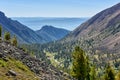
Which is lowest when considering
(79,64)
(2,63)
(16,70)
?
(79,64)

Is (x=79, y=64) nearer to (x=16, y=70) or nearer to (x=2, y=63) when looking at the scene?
(x=16, y=70)

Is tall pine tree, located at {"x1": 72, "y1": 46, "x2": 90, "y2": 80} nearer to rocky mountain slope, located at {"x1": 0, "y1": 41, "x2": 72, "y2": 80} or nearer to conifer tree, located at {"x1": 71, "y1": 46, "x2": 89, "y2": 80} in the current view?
conifer tree, located at {"x1": 71, "y1": 46, "x2": 89, "y2": 80}

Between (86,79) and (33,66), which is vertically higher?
(33,66)

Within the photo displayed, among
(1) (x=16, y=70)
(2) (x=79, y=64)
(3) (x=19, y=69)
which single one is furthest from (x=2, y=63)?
(2) (x=79, y=64)

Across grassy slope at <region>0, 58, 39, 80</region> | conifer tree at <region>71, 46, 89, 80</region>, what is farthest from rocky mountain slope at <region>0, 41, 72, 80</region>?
conifer tree at <region>71, 46, 89, 80</region>

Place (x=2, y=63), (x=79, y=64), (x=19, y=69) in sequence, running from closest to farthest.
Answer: (x=2, y=63), (x=19, y=69), (x=79, y=64)

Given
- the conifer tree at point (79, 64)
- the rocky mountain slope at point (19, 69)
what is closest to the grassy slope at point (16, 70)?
the rocky mountain slope at point (19, 69)

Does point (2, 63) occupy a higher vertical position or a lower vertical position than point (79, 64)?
higher

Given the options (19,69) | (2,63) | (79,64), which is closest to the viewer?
(2,63)

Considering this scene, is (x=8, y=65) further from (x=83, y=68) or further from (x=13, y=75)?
(x=83, y=68)

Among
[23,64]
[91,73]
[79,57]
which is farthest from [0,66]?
[91,73]

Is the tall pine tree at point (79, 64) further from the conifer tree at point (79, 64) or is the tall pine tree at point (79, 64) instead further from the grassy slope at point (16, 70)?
the grassy slope at point (16, 70)
